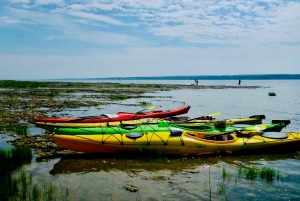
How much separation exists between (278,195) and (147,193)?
320 centimetres

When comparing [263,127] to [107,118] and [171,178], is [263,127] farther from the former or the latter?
[107,118]

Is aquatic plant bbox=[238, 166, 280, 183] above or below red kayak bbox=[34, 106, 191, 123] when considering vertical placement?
below

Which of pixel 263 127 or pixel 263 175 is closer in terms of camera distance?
pixel 263 175

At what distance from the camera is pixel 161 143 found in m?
9.47

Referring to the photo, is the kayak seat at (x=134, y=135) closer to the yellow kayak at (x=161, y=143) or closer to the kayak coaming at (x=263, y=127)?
the yellow kayak at (x=161, y=143)

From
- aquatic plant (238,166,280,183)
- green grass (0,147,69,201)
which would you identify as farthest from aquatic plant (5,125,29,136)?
aquatic plant (238,166,280,183)

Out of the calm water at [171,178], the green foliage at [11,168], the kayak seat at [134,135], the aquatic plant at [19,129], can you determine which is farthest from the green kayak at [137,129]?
the aquatic plant at [19,129]

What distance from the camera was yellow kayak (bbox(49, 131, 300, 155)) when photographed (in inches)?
358

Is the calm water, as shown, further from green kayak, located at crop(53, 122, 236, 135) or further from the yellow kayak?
green kayak, located at crop(53, 122, 236, 135)

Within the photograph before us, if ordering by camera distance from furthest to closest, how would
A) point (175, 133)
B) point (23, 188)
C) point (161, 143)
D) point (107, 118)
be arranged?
point (107, 118) < point (175, 133) < point (161, 143) < point (23, 188)

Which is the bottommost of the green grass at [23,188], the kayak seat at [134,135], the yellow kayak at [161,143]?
the green grass at [23,188]

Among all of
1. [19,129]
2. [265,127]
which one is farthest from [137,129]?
[265,127]

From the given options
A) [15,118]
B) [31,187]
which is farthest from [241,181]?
[15,118]

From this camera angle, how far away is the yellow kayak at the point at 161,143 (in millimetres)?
9102
